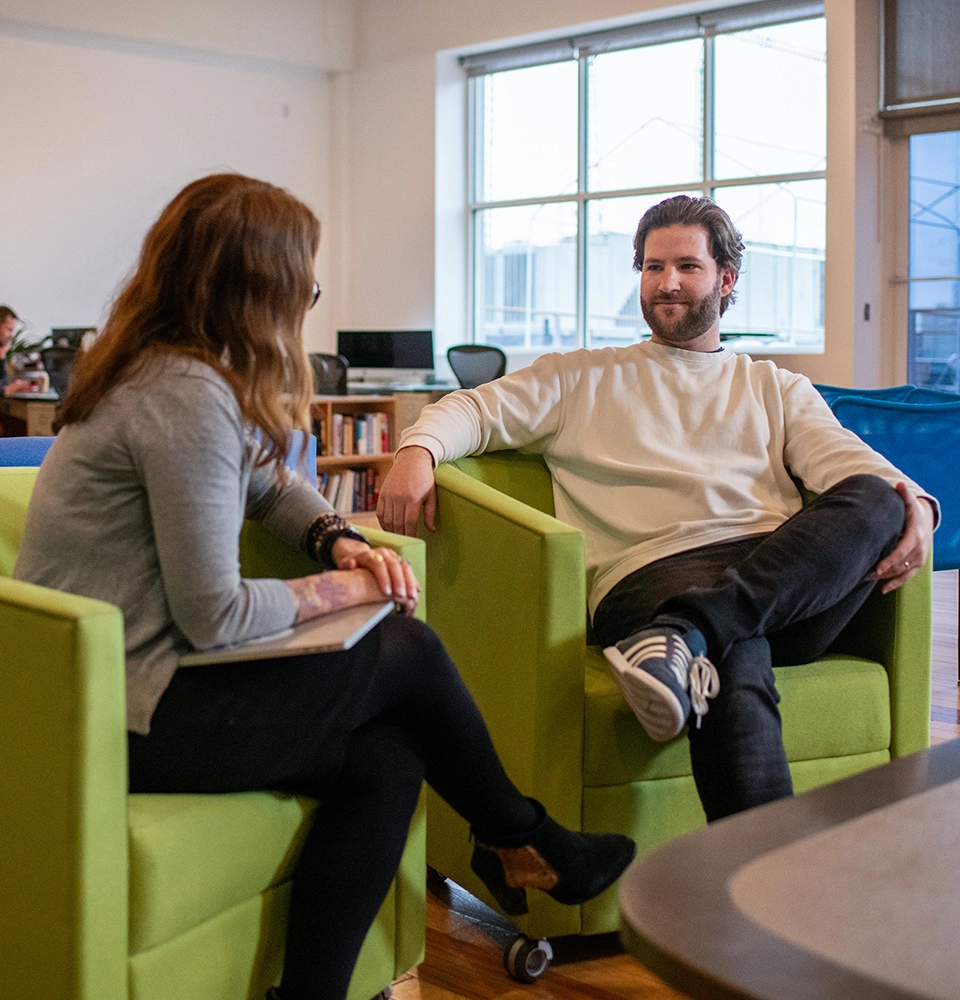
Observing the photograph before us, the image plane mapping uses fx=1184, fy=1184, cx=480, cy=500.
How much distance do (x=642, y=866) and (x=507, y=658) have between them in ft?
3.40

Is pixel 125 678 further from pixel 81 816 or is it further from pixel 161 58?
pixel 161 58

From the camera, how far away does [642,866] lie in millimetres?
813

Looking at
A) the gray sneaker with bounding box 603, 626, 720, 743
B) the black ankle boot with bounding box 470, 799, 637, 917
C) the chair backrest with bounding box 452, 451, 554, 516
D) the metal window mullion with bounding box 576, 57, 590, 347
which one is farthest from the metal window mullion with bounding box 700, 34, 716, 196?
the black ankle boot with bounding box 470, 799, 637, 917

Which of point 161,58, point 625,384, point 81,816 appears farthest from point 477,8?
point 81,816

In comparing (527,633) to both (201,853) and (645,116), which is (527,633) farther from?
(645,116)

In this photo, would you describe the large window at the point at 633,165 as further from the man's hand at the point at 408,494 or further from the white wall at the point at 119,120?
the man's hand at the point at 408,494

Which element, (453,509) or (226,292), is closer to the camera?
(226,292)

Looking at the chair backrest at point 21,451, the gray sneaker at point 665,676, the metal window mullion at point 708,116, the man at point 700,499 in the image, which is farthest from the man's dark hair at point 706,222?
the metal window mullion at point 708,116

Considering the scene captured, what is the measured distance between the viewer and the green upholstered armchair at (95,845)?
1193 mm

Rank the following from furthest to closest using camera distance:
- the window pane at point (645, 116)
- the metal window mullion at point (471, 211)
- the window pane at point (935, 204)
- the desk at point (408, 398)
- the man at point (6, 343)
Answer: the metal window mullion at point (471, 211) → the window pane at point (645, 116) → the desk at point (408, 398) → the window pane at point (935, 204) → the man at point (6, 343)

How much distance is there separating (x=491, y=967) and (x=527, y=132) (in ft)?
24.9

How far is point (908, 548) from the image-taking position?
1914mm

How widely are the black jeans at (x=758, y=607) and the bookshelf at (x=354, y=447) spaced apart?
15.3ft

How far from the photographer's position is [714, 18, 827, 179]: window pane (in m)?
7.16
